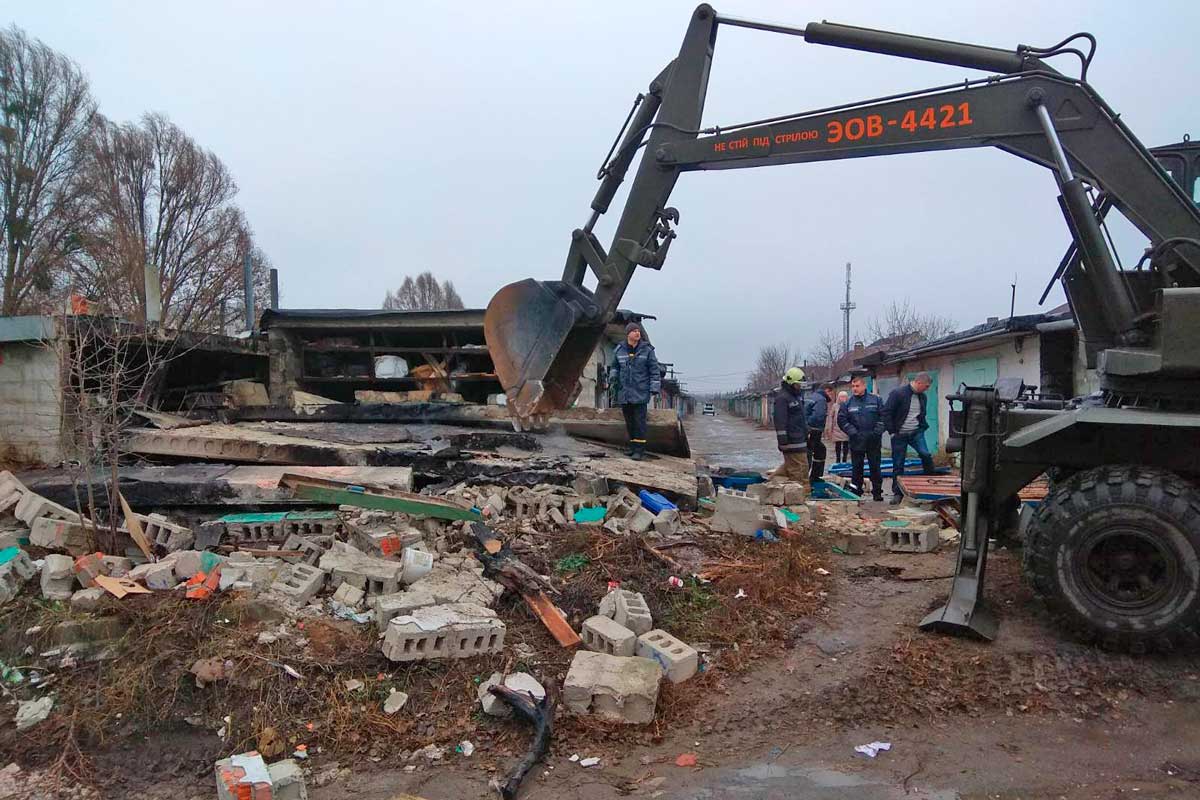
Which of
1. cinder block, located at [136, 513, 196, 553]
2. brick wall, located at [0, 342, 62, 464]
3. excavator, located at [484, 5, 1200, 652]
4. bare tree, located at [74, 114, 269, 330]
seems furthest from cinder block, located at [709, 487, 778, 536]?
bare tree, located at [74, 114, 269, 330]

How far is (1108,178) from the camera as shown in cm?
479

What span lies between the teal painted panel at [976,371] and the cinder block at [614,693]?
13.4 metres

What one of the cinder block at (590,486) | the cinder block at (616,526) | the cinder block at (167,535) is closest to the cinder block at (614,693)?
the cinder block at (616,526)

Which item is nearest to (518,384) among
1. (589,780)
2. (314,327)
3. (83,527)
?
(83,527)

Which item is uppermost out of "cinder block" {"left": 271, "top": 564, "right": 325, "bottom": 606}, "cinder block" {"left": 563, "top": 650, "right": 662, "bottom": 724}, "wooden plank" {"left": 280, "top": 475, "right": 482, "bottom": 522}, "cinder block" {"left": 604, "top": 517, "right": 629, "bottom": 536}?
"wooden plank" {"left": 280, "top": 475, "right": 482, "bottom": 522}

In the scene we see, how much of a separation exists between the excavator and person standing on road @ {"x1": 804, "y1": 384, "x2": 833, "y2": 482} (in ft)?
14.4

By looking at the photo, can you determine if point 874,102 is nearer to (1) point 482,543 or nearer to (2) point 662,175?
(2) point 662,175

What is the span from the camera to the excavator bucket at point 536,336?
652 cm

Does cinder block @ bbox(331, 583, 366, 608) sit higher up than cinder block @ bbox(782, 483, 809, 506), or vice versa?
cinder block @ bbox(782, 483, 809, 506)

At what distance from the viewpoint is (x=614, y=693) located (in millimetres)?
3400

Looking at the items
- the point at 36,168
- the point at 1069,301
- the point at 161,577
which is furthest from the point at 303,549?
the point at 36,168

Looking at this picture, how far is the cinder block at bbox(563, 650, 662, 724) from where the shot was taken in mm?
3395

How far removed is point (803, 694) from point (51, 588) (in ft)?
15.1

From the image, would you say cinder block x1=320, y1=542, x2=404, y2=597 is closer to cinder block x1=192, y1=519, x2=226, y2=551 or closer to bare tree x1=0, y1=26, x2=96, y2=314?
cinder block x1=192, y1=519, x2=226, y2=551
